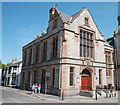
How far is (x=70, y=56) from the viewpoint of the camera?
2016 centimetres

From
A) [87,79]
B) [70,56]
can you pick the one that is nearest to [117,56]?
[87,79]

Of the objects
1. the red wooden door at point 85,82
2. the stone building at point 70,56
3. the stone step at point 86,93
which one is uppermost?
the stone building at point 70,56

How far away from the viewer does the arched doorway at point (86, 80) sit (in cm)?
A: 2149

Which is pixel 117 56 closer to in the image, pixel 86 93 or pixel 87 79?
pixel 87 79

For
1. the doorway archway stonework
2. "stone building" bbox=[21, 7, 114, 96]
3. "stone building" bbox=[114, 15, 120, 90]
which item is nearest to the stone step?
"stone building" bbox=[21, 7, 114, 96]

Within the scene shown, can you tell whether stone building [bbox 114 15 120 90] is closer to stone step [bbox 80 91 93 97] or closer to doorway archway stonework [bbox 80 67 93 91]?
doorway archway stonework [bbox 80 67 93 91]

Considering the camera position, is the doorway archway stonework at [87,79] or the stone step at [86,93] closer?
the stone step at [86,93]

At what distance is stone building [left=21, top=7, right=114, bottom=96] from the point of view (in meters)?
19.8

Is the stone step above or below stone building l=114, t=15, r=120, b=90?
below

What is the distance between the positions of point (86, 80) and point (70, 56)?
5.21 meters

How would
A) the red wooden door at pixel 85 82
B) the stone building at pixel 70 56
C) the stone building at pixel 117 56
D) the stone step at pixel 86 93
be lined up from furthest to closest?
the stone building at pixel 117 56, the red wooden door at pixel 85 82, the stone building at pixel 70 56, the stone step at pixel 86 93

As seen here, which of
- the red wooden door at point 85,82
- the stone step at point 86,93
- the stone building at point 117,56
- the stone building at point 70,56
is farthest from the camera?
the stone building at point 117,56

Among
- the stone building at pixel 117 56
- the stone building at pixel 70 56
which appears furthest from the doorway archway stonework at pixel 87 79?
the stone building at pixel 117 56

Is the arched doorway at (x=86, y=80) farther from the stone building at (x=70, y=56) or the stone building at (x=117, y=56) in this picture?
the stone building at (x=117, y=56)
